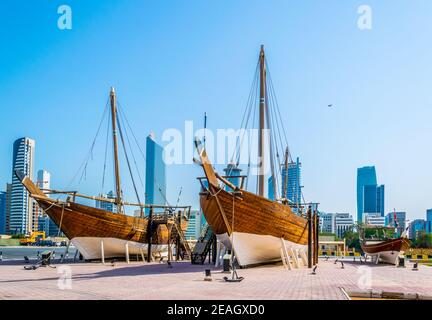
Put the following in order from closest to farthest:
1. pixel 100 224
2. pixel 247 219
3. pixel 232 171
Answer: pixel 247 219 → pixel 100 224 → pixel 232 171

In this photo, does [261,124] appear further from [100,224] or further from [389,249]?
[389,249]

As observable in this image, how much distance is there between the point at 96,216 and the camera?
31156mm

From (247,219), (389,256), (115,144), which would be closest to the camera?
(247,219)

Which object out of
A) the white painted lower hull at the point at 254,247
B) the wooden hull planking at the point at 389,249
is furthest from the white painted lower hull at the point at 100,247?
the wooden hull planking at the point at 389,249

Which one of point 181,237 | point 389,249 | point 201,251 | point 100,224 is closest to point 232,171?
point 201,251

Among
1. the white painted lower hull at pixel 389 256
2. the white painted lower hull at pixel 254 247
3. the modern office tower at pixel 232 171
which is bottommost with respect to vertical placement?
the white painted lower hull at pixel 389 256

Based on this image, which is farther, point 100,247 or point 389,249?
point 389,249

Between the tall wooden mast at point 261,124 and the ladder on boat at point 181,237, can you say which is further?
the ladder on boat at point 181,237

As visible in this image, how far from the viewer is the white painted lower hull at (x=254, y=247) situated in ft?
78.4

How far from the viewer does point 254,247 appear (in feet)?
80.9

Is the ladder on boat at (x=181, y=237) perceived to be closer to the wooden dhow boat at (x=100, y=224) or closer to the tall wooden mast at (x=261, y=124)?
the wooden dhow boat at (x=100, y=224)
